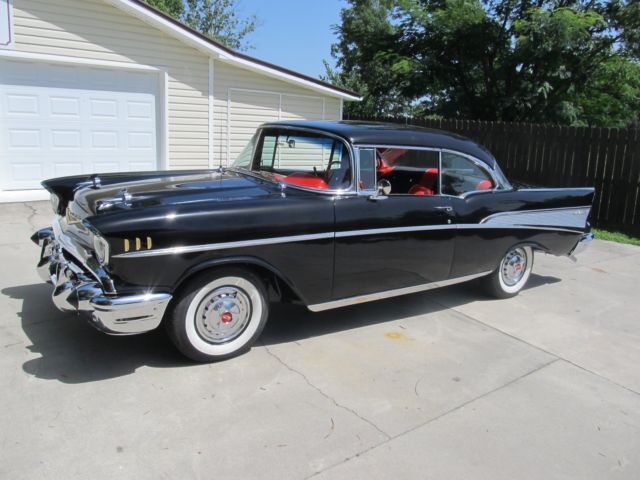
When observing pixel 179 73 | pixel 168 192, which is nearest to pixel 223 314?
pixel 168 192

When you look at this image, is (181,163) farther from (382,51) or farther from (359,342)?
(382,51)

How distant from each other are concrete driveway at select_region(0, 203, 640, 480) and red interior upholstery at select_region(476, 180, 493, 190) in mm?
1192

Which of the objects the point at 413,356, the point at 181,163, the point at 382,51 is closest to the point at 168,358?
the point at 413,356

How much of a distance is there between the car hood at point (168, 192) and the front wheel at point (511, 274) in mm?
2583

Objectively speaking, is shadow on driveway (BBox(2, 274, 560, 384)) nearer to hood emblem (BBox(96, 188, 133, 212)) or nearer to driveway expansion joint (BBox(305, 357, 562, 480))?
hood emblem (BBox(96, 188, 133, 212))

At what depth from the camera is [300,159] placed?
5012mm

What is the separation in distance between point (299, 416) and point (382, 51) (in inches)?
715

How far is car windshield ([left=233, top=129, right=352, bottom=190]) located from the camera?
4.41m

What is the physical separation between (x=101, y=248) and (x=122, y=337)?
3.29 feet

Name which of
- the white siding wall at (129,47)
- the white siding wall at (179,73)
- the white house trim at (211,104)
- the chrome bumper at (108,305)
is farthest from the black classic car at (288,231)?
the white house trim at (211,104)

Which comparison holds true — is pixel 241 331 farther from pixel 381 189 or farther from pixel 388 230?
pixel 381 189

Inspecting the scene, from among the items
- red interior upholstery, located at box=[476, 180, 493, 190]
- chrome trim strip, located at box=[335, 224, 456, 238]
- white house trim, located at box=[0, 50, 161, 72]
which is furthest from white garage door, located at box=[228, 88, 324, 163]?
chrome trim strip, located at box=[335, 224, 456, 238]

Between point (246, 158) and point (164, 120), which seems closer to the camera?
point (246, 158)

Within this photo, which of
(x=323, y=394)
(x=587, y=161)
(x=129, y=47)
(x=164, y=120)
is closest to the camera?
(x=323, y=394)
